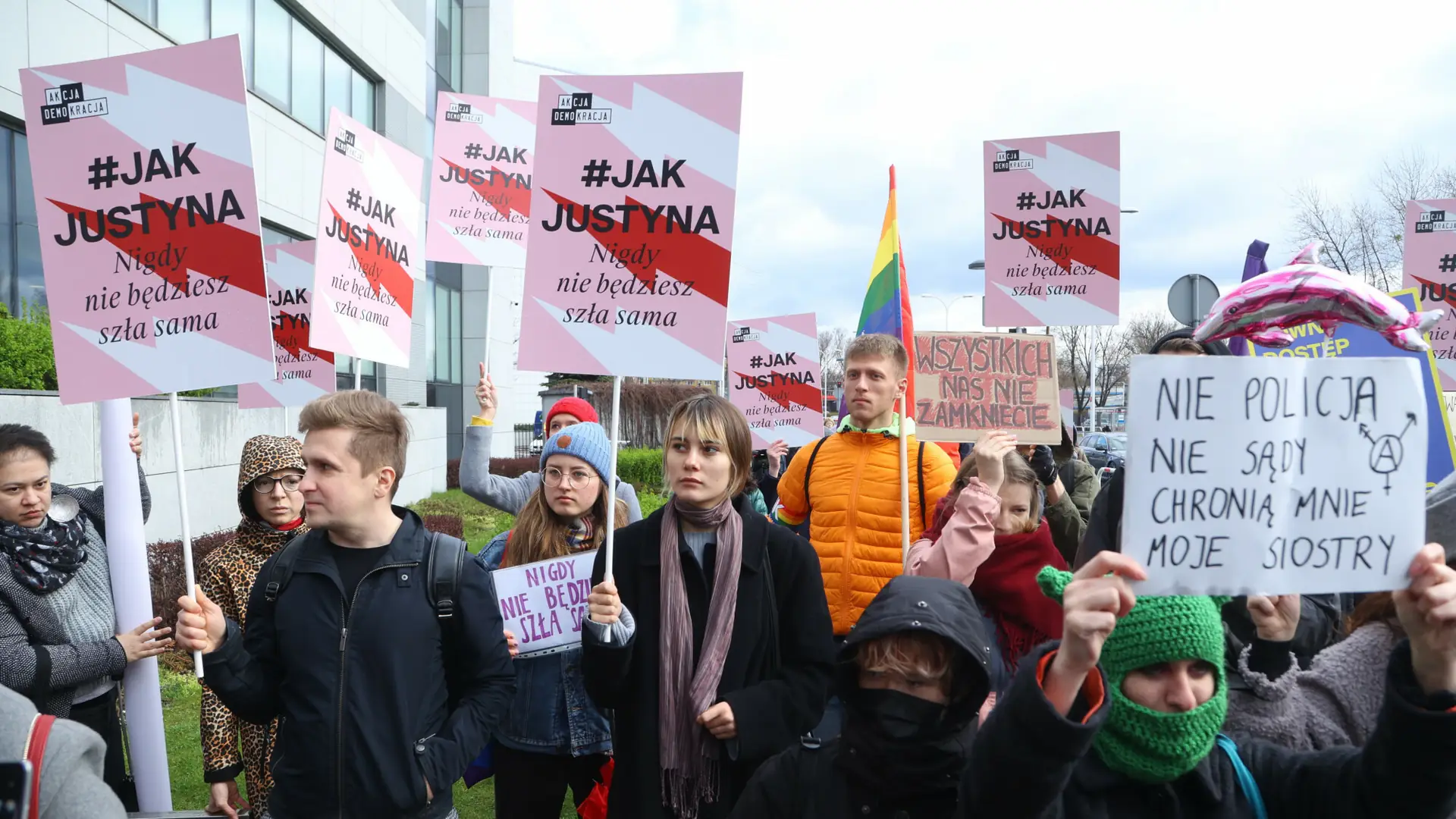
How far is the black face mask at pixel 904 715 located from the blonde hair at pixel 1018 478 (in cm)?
178

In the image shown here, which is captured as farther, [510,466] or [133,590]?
[510,466]

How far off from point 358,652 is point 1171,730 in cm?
199

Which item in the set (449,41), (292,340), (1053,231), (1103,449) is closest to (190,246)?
(292,340)

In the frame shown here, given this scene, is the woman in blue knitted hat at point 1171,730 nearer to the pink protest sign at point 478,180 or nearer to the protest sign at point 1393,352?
the protest sign at point 1393,352

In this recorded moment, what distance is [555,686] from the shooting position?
3.45 metres

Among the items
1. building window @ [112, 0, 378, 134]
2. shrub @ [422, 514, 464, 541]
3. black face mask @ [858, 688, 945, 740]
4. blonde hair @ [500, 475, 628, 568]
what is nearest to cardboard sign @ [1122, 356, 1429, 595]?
black face mask @ [858, 688, 945, 740]

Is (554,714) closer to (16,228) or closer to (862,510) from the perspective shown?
(862,510)

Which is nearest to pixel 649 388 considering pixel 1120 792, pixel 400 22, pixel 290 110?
pixel 400 22

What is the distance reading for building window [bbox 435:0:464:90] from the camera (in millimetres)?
23062

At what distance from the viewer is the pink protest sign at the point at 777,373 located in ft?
28.2

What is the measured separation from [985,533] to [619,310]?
5.04ft

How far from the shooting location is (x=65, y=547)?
10.1 feet

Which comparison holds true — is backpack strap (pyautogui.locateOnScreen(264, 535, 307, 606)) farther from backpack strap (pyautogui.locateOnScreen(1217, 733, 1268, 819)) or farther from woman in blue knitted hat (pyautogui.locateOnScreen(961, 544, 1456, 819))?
backpack strap (pyautogui.locateOnScreen(1217, 733, 1268, 819))

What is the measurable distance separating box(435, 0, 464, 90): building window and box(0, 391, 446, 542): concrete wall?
1394 cm
